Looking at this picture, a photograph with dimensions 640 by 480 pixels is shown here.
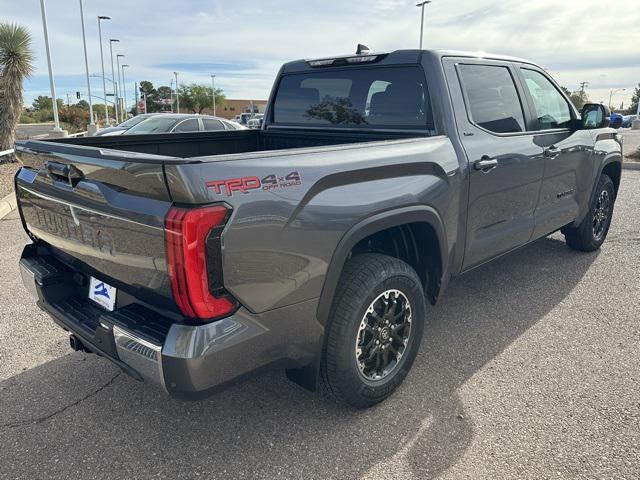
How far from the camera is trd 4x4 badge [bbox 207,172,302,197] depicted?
74.1 inches

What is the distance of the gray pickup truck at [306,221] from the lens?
6.35 feet

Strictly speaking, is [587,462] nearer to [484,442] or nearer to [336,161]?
[484,442]

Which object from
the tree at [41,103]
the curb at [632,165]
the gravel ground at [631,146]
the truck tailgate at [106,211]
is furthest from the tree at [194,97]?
the truck tailgate at [106,211]

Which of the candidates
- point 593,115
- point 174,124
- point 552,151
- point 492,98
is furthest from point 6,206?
point 593,115

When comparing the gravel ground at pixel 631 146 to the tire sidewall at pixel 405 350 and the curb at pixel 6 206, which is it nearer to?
the tire sidewall at pixel 405 350

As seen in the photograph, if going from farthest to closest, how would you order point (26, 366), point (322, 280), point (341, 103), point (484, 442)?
point (341, 103) → point (26, 366) → point (484, 442) → point (322, 280)

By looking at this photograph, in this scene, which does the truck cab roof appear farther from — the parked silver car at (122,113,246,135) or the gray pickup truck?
the parked silver car at (122,113,246,135)

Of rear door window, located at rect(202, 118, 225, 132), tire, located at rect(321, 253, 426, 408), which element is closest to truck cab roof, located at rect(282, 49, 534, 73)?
tire, located at rect(321, 253, 426, 408)

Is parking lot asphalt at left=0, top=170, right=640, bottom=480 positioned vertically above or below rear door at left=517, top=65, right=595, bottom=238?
below

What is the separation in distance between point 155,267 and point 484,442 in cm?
181

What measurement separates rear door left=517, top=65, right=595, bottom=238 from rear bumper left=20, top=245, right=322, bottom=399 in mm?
2654

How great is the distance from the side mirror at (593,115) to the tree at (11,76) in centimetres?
1467

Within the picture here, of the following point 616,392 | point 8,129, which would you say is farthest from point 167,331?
point 8,129

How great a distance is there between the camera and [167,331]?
203cm
